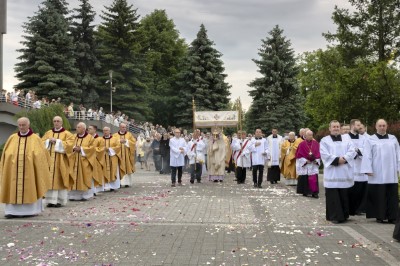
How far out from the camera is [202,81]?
55969mm

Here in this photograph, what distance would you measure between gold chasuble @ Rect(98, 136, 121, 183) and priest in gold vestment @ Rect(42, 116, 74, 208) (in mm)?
3601

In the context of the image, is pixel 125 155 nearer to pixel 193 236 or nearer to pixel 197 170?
pixel 197 170

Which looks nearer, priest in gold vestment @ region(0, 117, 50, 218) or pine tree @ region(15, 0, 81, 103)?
priest in gold vestment @ region(0, 117, 50, 218)

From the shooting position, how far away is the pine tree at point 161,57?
2421 inches

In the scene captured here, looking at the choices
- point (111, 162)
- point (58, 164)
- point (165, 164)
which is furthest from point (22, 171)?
point (165, 164)

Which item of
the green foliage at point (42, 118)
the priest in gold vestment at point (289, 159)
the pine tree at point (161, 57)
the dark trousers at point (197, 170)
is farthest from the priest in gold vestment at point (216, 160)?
the pine tree at point (161, 57)

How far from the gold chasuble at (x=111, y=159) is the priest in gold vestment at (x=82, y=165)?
6.91 feet

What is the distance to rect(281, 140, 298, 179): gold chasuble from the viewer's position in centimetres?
1970

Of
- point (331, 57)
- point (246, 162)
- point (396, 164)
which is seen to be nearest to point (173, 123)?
point (331, 57)

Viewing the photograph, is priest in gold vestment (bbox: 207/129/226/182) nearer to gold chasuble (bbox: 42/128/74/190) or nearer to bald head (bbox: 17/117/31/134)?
gold chasuble (bbox: 42/128/74/190)

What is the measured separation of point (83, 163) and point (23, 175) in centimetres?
347

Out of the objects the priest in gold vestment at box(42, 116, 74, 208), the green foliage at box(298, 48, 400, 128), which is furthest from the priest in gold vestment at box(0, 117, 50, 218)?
the green foliage at box(298, 48, 400, 128)

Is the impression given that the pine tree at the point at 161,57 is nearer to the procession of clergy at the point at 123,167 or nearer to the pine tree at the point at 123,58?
the pine tree at the point at 123,58

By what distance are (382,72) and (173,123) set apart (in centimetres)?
3532
